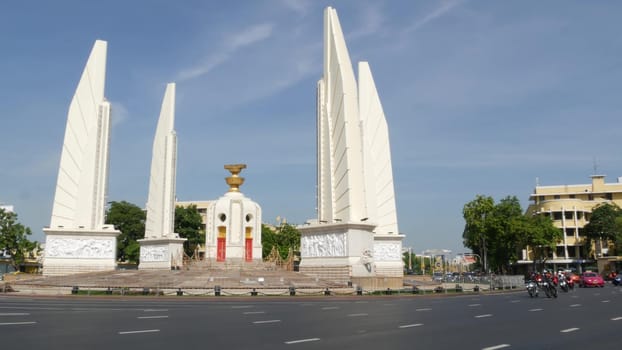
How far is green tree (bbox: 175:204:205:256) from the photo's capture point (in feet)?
180

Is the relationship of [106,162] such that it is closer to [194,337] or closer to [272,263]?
[272,263]

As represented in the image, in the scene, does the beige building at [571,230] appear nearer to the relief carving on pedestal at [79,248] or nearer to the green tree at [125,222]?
the green tree at [125,222]

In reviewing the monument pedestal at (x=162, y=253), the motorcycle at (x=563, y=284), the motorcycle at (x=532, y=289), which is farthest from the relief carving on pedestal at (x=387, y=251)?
the motorcycle at (x=532, y=289)

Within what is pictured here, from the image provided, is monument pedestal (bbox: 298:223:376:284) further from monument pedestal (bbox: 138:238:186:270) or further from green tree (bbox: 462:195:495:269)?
green tree (bbox: 462:195:495:269)

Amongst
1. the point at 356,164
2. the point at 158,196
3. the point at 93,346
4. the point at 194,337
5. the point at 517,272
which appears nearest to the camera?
the point at 93,346

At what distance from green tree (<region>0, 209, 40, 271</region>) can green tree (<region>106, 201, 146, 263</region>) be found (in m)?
13.4

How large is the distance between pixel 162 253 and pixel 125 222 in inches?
854

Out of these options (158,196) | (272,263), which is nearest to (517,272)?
(272,263)

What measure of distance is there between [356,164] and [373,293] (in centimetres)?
685

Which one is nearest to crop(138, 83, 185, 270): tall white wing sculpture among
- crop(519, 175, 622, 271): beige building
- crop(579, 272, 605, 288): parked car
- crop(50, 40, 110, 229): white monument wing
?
crop(50, 40, 110, 229): white monument wing

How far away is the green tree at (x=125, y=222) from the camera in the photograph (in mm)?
55750

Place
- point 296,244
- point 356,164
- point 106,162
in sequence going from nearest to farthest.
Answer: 1. point 356,164
2. point 106,162
3. point 296,244

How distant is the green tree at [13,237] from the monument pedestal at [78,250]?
433 inches

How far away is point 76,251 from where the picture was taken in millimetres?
32562
